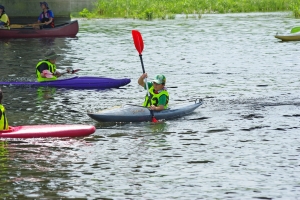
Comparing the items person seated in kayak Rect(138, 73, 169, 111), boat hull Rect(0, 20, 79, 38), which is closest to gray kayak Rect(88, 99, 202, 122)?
person seated in kayak Rect(138, 73, 169, 111)

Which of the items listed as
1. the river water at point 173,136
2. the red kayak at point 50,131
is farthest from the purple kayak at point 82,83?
the red kayak at point 50,131

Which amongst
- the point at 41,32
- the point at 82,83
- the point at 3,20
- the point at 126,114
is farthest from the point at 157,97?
the point at 3,20

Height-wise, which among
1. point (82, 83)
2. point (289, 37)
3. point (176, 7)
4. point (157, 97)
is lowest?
point (289, 37)

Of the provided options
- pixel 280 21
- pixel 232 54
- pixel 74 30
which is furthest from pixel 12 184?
pixel 280 21

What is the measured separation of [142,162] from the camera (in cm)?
1134

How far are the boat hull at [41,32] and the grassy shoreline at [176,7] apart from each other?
967 centimetres

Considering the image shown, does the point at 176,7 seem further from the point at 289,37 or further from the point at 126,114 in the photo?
the point at 126,114

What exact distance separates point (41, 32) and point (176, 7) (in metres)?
13.7

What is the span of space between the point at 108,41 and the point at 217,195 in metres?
21.9

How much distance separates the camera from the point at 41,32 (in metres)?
32.2

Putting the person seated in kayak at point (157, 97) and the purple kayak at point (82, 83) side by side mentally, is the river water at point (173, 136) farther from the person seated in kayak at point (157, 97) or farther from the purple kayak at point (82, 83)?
the person seated in kayak at point (157, 97)

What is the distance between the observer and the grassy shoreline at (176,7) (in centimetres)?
4309

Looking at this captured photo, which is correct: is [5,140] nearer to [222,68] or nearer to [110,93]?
[110,93]

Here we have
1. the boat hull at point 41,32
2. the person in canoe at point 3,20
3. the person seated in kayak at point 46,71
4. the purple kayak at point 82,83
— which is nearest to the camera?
the person seated in kayak at point 46,71
